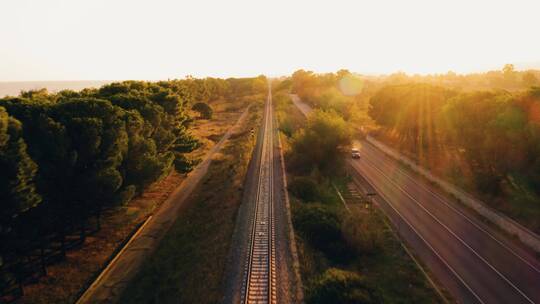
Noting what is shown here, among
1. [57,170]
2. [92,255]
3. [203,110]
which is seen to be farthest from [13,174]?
[203,110]

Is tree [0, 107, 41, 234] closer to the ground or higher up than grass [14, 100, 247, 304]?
higher up

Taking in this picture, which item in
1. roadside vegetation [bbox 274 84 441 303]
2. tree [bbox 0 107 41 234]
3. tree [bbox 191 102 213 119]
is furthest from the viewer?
tree [bbox 191 102 213 119]

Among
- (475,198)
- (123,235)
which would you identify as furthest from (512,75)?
(123,235)

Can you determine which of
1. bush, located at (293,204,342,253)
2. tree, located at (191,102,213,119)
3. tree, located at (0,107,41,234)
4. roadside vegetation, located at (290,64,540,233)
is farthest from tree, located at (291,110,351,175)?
tree, located at (191,102,213,119)

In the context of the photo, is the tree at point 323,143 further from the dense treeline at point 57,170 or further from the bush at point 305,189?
the dense treeline at point 57,170

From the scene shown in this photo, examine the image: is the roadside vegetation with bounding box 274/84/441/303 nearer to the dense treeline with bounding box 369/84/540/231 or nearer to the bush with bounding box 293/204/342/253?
the bush with bounding box 293/204/342/253

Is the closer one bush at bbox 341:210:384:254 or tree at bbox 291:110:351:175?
bush at bbox 341:210:384:254

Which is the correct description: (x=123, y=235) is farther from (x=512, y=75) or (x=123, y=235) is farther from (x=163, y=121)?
(x=512, y=75)

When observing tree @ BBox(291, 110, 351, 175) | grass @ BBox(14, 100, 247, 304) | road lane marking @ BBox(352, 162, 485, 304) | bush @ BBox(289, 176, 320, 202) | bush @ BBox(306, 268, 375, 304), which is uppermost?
tree @ BBox(291, 110, 351, 175)
